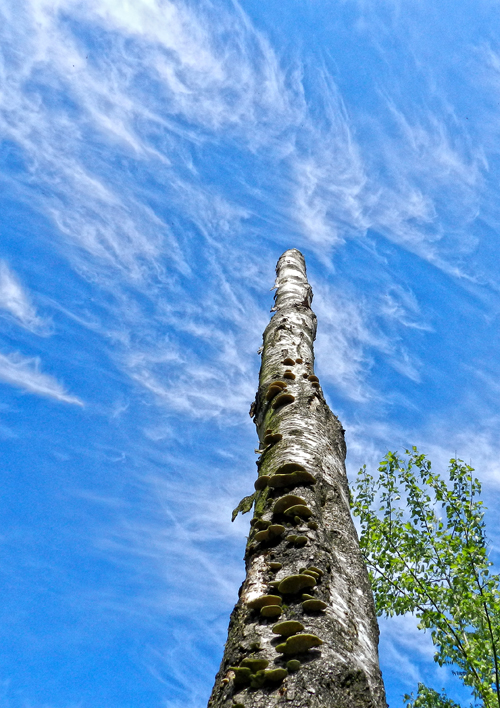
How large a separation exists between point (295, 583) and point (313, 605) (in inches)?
6.7

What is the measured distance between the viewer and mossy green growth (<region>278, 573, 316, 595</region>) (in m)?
2.85

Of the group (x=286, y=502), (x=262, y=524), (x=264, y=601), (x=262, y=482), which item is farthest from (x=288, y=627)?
(x=262, y=482)

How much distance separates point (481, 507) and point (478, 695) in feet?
11.2

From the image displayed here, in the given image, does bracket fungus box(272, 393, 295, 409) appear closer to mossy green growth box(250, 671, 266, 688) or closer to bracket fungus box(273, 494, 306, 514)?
bracket fungus box(273, 494, 306, 514)

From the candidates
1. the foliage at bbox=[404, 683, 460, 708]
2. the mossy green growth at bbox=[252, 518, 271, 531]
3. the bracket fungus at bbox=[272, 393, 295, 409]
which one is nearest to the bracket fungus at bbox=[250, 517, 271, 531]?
the mossy green growth at bbox=[252, 518, 271, 531]

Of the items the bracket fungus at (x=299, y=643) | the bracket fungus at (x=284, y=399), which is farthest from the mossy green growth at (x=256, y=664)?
the bracket fungus at (x=284, y=399)

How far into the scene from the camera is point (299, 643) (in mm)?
2430

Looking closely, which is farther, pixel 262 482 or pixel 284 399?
pixel 284 399

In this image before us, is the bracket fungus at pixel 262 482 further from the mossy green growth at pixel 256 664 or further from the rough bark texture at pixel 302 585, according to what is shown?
the mossy green growth at pixel 256 664

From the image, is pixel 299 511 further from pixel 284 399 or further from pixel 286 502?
pixel 284 399

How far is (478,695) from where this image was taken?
888 centimetres

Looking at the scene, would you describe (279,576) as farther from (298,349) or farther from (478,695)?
(478,695)

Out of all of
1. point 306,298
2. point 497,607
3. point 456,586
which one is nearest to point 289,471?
point 306,298

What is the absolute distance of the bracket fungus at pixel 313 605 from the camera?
8.95ft
